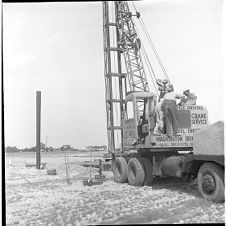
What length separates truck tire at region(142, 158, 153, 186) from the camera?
780 centimetres

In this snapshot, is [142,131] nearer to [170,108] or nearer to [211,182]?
[170,108]

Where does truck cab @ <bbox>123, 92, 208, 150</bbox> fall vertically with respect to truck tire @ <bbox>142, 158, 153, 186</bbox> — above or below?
above

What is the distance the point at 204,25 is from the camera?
21.7 ft

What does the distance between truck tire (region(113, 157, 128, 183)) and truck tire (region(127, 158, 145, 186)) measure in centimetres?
15

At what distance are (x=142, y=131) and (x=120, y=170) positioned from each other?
3.47 ft

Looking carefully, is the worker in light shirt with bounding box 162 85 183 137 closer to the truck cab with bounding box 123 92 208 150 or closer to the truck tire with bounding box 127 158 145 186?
the truck cab with bounding box 123 92 208 150

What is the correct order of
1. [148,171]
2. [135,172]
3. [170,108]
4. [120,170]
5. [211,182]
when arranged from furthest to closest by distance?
1. [120,170]
2. [135,172]
3. [148,171]
4. [170,108]
5. [211,182]

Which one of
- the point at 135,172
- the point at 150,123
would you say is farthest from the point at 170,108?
the point at 135,172

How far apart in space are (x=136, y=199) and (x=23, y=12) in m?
3.34

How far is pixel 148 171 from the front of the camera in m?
7.87

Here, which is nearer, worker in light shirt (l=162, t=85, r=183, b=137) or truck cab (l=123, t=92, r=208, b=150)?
worker in light shirt (l=162, t=85, r=183, b=137)

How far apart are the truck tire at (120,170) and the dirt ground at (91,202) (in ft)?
2.84

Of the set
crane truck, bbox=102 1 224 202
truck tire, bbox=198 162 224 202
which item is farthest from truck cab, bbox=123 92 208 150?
truck tire, bbox=198 162 224 202

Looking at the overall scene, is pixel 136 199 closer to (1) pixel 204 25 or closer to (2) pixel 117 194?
(2) pixel 117 194
